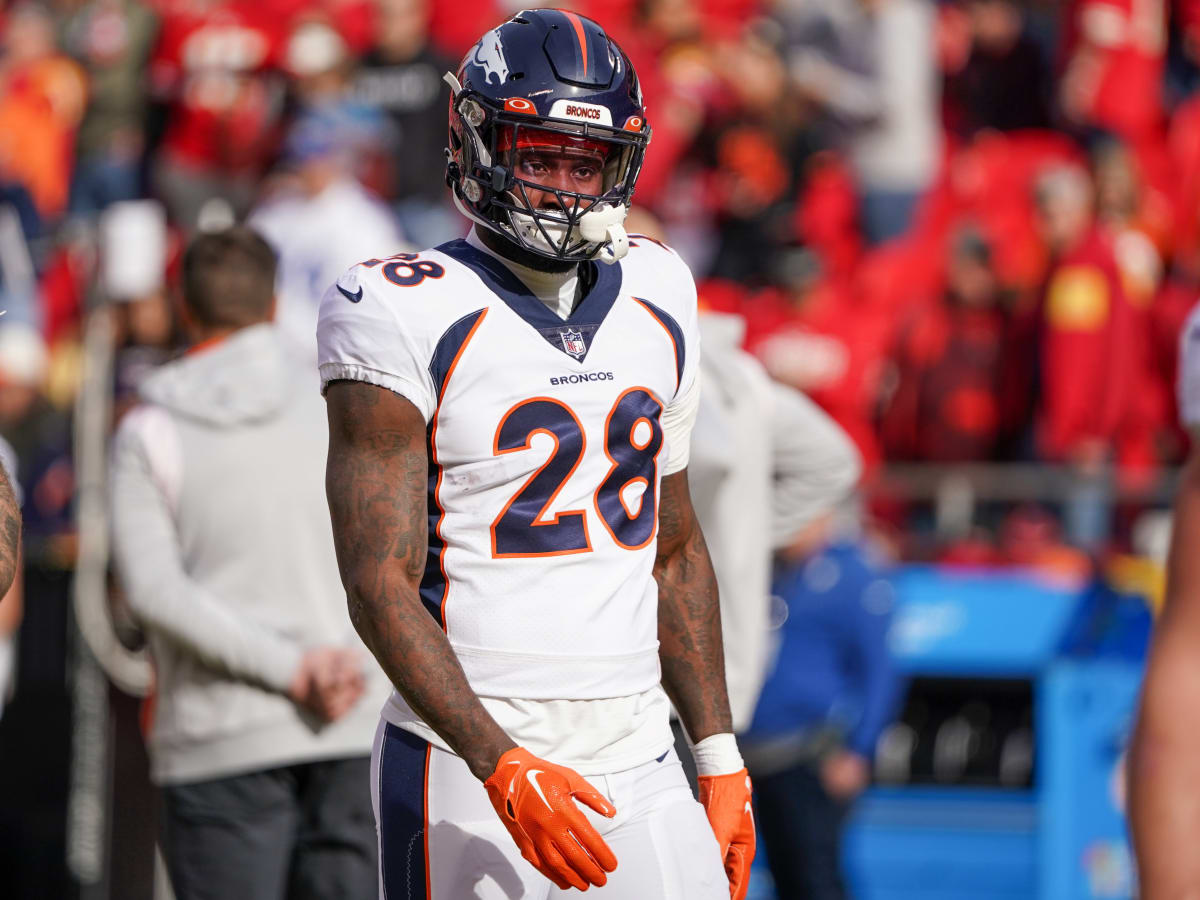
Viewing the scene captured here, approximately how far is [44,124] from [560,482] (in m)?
9.44

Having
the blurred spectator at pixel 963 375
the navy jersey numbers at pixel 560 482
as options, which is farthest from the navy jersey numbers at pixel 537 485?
the blurred spectator at pixel 963 375

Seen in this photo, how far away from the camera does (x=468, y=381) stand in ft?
9.36

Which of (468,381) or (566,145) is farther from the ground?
(566,145)

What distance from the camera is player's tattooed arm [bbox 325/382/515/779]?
8.97ft


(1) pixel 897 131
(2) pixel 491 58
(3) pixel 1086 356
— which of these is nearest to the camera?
(2) pixel 491 58

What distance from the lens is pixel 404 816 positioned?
2896 mm

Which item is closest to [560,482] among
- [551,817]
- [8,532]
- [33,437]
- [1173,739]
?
[551,817]

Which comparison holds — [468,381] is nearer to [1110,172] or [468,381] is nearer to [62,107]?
[1110,172]

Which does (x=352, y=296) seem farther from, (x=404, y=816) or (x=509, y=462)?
(x=404, y=816)

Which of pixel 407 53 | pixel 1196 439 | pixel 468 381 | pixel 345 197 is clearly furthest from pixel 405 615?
pixel 407 53

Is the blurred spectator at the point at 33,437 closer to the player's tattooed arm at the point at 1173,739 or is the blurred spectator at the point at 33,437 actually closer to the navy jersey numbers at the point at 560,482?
the navy jersey numbers at the point at 560,482

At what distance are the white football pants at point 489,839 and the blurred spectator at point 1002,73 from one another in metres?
8.29

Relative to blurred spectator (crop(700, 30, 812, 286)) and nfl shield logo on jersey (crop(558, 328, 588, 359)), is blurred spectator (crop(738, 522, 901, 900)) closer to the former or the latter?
nfl shield logo on jersey (crop(558, 328, 588, 359))

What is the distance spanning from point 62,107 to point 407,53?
276cm
